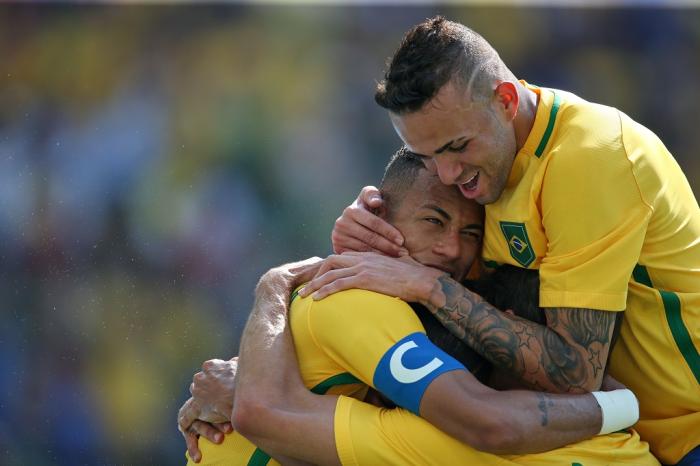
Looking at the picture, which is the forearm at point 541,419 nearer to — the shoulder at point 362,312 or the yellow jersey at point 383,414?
the yellow jersey at point 383,414

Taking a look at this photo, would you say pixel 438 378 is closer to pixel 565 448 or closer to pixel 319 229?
pixel 565 448

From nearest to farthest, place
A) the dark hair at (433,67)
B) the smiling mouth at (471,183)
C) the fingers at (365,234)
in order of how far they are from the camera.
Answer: the dark hair at (433,67), the smiling mouth at (471,183), the fingers at (365,234)

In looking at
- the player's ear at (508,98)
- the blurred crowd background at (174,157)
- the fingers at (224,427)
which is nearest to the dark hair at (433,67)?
the player's ear at (508,98)

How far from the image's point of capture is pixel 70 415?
5.68 m

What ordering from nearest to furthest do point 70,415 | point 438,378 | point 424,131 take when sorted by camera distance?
point 438,378 < point 424,131 < point 70,415

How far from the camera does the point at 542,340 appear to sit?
296cm

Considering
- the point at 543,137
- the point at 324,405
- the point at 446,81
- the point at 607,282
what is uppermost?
the point at 446,81

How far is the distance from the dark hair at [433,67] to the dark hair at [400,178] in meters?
0.32

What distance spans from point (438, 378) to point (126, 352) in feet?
10.5

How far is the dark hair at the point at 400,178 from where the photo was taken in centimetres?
340

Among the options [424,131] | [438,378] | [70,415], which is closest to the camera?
[438,378]

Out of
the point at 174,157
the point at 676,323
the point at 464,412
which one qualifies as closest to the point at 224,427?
the point at 464,412

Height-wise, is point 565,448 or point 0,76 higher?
point 0,76

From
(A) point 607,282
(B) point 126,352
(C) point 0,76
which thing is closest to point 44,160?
(C) point 0,76
